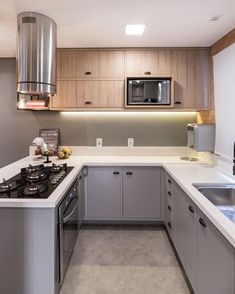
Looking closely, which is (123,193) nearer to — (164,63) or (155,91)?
(155,91)

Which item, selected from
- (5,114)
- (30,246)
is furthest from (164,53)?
(30,246)

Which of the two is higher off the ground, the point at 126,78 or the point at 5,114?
the point at 126,78

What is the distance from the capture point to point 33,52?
221 cm

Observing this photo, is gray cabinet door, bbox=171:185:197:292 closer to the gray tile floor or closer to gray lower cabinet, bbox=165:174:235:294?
gray lower cabinet, bbox=165:174:235:294

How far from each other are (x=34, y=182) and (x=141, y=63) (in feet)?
6.79

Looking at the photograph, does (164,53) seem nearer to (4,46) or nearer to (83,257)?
(4,46)

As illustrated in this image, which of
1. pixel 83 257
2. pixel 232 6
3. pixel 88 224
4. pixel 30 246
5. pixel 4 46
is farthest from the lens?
pixel 88 224

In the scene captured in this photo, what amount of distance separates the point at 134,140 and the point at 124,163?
0.68m

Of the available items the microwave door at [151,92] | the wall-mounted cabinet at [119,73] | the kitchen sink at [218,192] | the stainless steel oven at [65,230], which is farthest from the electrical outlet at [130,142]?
the kitchen sink at [218,192]

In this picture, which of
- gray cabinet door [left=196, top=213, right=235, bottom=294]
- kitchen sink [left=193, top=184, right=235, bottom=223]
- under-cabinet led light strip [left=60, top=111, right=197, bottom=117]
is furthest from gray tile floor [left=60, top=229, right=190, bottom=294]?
under-cabinet led light strip [left=60, top=111, right=197, bottom=117]

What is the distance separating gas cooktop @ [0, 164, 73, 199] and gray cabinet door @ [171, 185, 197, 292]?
3.57 feet

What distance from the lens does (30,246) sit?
6.22 ft

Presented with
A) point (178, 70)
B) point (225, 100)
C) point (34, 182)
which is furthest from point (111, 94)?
point (34, 182)

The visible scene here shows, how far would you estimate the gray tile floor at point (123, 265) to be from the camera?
2.27 meters
